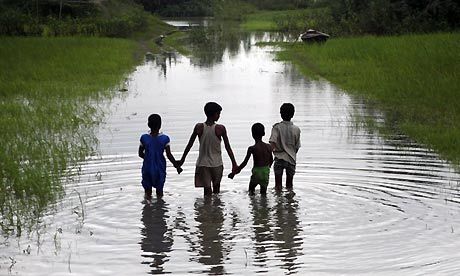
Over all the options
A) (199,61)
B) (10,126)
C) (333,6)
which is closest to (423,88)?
(10,126)

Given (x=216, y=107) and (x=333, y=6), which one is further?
(x=333, y=6)

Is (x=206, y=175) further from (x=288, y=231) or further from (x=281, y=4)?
(x=281, y=4)

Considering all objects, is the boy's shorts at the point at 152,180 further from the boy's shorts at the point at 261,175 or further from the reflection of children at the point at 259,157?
the boy's shorts at the point at 261,175

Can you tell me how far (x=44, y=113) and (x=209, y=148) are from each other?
645 centimetres

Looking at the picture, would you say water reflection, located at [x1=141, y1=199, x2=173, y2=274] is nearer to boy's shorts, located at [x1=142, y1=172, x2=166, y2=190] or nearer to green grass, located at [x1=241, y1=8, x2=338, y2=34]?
boy's shorts, located at [x1=142, y1=172, x2=166, y2=190]

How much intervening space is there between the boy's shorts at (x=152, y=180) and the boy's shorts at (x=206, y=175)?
37cm

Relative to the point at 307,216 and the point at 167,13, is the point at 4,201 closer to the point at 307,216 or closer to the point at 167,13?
the point at 307,216

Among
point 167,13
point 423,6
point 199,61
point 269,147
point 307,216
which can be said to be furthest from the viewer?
point 167,13

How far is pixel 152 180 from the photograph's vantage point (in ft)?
27.3

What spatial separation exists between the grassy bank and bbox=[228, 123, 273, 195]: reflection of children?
3013mm

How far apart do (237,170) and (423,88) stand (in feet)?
30.2

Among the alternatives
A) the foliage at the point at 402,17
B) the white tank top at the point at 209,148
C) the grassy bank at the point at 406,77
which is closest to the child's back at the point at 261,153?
the white tank top at the point at 209,148

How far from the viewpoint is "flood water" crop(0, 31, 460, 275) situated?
6332 millimetres

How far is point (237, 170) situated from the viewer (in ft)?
27.3
